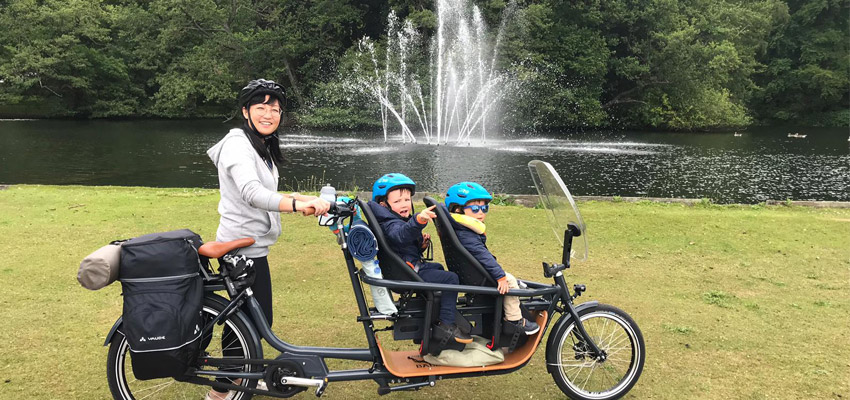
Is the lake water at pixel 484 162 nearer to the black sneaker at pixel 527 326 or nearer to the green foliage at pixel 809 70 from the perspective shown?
the black sneaker at pixel 527 326

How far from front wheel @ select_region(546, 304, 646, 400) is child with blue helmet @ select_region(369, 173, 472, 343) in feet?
2.16

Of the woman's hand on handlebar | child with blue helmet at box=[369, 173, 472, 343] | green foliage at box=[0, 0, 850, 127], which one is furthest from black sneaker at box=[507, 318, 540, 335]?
green foliage at box=[0, 0, 850, 127]

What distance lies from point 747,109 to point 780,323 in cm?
4887

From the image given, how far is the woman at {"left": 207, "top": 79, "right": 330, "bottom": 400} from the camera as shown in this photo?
3188 mm

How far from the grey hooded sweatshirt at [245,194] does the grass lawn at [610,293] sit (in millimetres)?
1171

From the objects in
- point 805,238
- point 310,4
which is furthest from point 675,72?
point 805,238

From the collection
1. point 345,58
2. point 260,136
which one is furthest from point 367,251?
point 345,58

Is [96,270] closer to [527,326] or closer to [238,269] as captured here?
[238,269]

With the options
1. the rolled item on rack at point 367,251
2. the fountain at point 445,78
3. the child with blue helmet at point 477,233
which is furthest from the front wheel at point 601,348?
the fountain at point 445,78

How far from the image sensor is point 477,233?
11.5 ft

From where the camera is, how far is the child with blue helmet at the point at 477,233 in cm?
344

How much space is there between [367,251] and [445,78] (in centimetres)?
3284

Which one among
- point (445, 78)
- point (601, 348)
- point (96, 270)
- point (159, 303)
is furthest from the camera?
point (445, 78)

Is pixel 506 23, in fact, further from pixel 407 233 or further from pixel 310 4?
pixel 407 233
